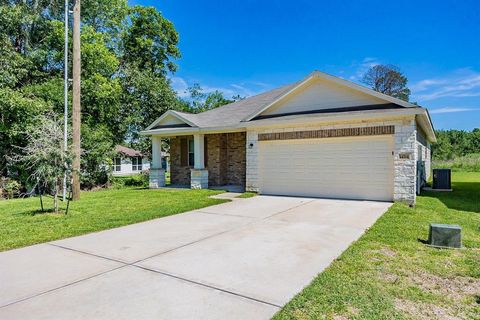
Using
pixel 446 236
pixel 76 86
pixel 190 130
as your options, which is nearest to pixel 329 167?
pixel 446 236

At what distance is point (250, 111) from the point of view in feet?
50.5

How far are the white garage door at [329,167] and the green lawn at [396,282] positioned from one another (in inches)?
158

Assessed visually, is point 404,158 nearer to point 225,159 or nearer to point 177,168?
point 225,159

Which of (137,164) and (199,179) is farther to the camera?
(137,164)

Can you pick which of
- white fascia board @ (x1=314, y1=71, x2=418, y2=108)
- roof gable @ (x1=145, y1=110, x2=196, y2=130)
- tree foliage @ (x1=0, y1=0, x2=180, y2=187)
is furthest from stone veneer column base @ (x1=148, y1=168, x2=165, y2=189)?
white fascia board @ (x1=314, y1=71, x2=418, y2=108)

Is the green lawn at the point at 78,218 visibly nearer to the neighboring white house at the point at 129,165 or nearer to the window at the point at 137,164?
the neighboring white house at the point at 129,165

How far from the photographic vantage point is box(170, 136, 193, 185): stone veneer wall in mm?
17188

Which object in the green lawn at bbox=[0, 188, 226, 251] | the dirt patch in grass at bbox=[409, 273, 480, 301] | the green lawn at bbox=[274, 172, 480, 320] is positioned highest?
the green lawn at bbox=[0, 188, 226, 251]

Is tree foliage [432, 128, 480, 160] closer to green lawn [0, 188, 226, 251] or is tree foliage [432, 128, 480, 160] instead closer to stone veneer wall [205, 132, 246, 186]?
stone veneer wall [205, 132, 246, 186]

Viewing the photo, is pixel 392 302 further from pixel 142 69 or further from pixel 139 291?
pixel 142 69

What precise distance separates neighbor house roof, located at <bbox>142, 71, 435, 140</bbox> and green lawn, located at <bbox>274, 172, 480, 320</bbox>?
505cm

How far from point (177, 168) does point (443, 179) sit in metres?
13.6

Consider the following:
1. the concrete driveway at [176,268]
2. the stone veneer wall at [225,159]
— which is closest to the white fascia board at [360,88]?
the concrete driveway at [176,268]

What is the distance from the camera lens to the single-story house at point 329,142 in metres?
9.70
